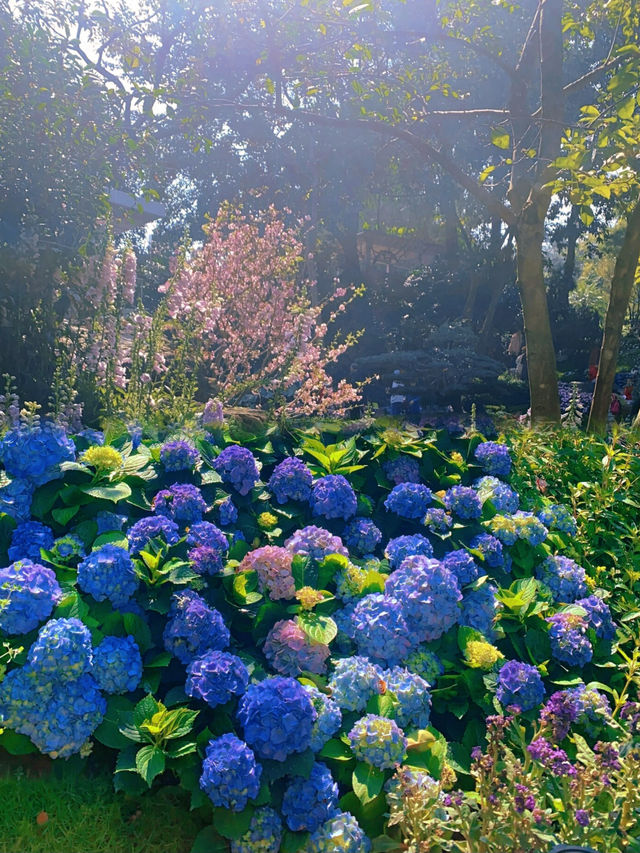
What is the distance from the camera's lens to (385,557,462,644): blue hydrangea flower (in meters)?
2.90

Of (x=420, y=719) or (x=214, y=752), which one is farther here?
(x=420, y=719)

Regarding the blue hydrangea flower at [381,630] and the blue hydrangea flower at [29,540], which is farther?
the blue hydrangea flower at [29,540]

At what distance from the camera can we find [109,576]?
2.70m

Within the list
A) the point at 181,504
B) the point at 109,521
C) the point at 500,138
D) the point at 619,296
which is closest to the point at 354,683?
the point at 181,504

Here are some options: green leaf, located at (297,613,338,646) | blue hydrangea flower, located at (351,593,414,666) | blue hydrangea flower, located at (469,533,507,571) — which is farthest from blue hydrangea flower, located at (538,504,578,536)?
green leaf, located at (297,613,338,646)

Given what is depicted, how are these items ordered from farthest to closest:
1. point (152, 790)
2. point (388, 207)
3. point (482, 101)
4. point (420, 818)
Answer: point (388, 207) → point (482, 101) → point (152, 790) → point (420, 818)

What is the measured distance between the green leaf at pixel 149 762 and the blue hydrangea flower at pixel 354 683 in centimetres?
64

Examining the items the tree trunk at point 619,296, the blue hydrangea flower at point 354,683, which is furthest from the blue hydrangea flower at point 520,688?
the tree trunk at point 619,296

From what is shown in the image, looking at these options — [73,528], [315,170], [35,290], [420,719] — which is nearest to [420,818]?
[420,719]

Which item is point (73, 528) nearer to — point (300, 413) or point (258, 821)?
point (258, 821)

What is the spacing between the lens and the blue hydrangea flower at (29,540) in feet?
9.55

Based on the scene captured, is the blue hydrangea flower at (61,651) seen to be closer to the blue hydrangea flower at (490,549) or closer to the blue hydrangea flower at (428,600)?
the blue hydrangea flower at (428,600)

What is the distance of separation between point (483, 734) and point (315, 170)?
22.5 metres

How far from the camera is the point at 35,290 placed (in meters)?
6.23
